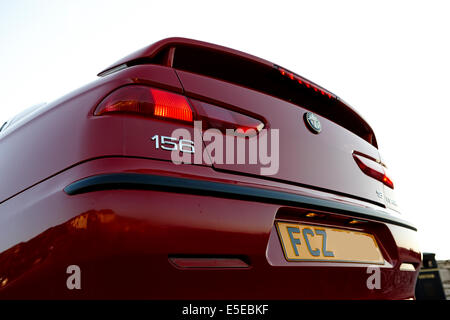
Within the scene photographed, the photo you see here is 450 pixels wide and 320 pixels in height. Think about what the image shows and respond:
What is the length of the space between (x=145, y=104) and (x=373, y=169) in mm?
1313

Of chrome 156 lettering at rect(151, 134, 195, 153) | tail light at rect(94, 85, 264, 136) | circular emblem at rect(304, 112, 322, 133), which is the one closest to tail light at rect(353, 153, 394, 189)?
circular emblem at rect(304, 112, 322, 133)

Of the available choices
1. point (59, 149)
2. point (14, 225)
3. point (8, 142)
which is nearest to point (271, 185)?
point (59, 149)

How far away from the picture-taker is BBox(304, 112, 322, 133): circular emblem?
1.59m

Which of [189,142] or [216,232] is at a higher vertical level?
[189,142]

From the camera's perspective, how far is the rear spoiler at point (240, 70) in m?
1.36

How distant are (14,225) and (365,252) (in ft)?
4.51

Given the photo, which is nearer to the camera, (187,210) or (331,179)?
(187,210)

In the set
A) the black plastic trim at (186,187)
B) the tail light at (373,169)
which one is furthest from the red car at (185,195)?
the tail light at (373,169)

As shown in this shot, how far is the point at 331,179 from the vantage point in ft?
5.18

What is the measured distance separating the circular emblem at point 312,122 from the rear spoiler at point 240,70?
11 cm

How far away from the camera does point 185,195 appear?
1.08 metres

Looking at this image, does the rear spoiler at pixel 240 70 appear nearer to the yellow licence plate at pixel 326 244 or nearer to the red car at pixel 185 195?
the red car at pixel 185 195

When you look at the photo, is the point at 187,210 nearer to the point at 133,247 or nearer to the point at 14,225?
the point at 133,247

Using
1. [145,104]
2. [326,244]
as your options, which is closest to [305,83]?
[326,244]
